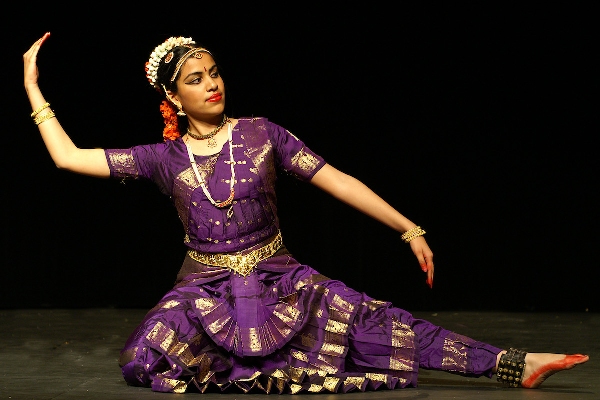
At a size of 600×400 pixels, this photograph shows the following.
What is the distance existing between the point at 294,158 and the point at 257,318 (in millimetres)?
536

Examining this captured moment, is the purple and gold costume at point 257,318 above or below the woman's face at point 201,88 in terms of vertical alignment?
below

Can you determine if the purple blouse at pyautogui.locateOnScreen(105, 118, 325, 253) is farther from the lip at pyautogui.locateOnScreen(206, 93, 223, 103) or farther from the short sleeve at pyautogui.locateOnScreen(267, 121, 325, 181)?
the lip at pyautogui.locateOnScreen(206, 93, 223, 103)

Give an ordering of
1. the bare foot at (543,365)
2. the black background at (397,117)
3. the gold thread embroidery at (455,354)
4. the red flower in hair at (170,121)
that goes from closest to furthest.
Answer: the bare foot at (543,365), the gold thread embroidery at (455,354), the red flower in hair at (170,121), the black background at (397,117)

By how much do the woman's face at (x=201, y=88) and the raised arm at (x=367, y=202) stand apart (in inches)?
15.5

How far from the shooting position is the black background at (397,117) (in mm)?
5023

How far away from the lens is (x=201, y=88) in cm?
336

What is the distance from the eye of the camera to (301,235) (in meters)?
5.36

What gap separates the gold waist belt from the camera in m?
3.28

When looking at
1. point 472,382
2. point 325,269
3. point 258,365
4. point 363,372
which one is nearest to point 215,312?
point 258,365

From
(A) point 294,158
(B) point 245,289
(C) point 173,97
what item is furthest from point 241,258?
(C) point 173,97

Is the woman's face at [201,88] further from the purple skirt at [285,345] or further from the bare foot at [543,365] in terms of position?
the bare foot at [543,365]

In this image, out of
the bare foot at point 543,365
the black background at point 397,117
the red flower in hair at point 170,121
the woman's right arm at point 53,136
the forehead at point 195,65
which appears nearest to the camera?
the bare foot at point 543,365

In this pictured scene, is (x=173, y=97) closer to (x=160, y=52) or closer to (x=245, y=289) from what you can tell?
(x=160, y=52)

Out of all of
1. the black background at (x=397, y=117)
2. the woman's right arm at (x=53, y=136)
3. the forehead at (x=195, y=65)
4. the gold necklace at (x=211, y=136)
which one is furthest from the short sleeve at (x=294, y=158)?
the black background at (x=397, y=117)
